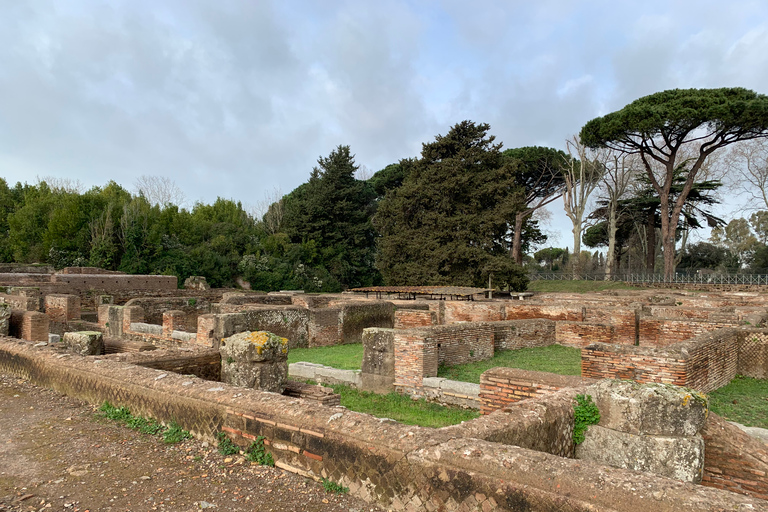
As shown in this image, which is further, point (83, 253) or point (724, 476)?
point (83, 253)

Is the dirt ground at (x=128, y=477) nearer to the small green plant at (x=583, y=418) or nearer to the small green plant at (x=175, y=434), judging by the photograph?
the small green plant at (x=175, y=434)

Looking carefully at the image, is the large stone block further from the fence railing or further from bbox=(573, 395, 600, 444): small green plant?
the fence railing

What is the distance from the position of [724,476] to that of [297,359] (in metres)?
8.56

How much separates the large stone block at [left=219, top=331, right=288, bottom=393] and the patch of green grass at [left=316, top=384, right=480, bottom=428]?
1641 millimetres

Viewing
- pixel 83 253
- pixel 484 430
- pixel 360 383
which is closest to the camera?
pixel 484 430

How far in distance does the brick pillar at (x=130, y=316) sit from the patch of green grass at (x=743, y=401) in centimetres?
1244

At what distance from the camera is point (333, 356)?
11320mm

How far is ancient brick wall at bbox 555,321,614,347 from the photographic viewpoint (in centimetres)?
1185

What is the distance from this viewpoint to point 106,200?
30.9 meters

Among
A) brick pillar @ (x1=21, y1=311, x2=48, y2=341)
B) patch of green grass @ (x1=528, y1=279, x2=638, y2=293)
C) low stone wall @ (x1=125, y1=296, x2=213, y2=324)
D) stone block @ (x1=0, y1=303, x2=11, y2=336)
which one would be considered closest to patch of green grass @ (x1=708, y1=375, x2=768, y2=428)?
stone block @ (x1=0, y1=303, x2=11, y2=336)

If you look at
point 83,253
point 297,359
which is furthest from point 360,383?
point 83,253

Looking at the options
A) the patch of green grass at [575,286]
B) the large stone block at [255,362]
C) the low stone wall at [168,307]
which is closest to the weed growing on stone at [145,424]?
the large stone block at [255,362]

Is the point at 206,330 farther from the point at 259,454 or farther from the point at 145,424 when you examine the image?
the point at 259,454

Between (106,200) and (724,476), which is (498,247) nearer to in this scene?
(106,200)
